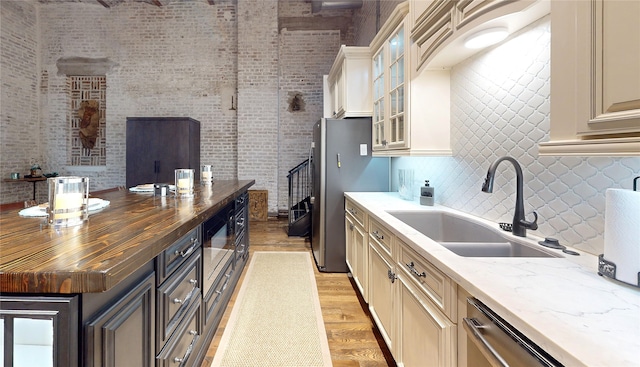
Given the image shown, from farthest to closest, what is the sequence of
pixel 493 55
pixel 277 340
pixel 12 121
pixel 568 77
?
pixel 12 121 < pixel 277 340 < pixel 493 55 < pixel 568 77

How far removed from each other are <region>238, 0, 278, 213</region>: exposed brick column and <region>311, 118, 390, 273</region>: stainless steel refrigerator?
10.3 feet

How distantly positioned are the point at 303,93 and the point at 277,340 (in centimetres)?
539

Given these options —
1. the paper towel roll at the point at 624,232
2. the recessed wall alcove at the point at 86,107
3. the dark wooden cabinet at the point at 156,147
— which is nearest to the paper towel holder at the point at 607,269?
the paper towel roll at the point at 624,232

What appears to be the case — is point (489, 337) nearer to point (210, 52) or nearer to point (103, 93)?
point (210, 52)

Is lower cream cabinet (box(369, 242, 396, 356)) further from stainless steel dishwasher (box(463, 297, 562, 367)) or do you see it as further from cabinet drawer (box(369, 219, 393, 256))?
stainless steel dishwasher (box(463, 297, 562, 367))

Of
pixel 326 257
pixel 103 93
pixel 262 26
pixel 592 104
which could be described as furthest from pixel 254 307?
pixel 103 93

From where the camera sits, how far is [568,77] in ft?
2.77

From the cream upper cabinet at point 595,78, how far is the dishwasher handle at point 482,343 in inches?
23.6

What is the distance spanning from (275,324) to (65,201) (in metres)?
1.65

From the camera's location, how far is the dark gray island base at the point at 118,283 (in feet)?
2.37

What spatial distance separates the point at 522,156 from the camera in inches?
59.8

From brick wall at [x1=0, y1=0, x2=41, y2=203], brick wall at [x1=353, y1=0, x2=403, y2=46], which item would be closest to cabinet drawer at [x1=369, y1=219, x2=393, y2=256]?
brick wall at [x1=353, y1=0, x2=403, y2=46]

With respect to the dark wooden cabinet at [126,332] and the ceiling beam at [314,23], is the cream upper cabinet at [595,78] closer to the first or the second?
the dark wooden cabinet at [126,332]

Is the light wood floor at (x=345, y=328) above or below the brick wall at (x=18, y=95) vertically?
below
